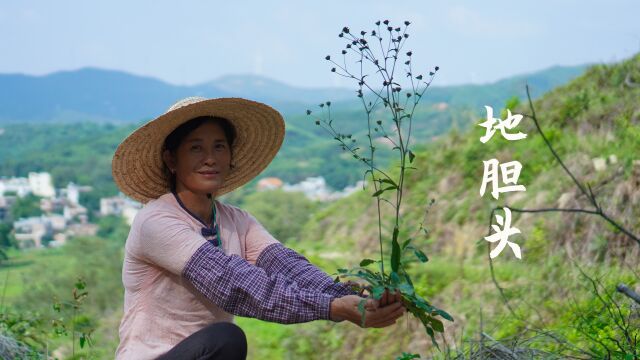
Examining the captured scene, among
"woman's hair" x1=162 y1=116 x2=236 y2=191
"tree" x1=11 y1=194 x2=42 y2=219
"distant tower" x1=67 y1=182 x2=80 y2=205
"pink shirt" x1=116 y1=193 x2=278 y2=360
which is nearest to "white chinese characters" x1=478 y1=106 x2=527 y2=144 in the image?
"woman's hair" x1=162 y1=116 x2=236 y2=191

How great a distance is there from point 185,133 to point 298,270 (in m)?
0.54

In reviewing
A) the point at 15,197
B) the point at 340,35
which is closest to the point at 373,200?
the point at 340,35

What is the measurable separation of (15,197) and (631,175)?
822 inches

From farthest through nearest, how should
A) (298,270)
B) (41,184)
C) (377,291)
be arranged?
(41,184) → (298,270) → (377,291)

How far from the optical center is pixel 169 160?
9.14ft

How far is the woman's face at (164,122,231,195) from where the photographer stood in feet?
8.70

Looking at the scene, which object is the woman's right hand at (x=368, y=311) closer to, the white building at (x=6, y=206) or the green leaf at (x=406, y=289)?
the green leaf at (x=406, y=289)

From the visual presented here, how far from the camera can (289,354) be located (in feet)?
23.0

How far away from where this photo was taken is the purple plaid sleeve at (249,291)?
2.37 metres

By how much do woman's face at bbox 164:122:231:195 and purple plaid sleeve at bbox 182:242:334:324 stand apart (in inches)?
10.2

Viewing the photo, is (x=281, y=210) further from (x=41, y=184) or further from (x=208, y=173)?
(x=41, y=184)

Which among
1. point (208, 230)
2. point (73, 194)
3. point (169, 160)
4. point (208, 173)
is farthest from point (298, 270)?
point (73, 194)

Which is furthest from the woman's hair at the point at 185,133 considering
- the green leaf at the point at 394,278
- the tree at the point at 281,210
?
the tree at the point at 281,210

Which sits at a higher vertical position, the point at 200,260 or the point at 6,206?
the point at 200,260
